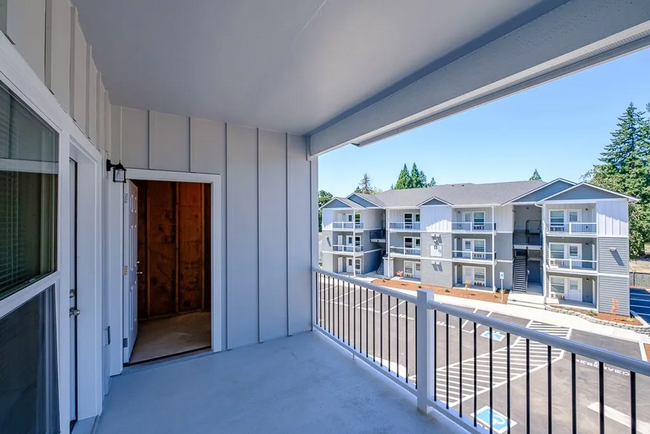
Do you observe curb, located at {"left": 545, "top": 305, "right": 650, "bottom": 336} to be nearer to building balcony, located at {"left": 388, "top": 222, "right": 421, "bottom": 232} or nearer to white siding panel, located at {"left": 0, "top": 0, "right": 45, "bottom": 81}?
building balcony, located at {"left": 388, "top": 222, "right": 421, "bottom": 232}

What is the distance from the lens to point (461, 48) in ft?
6.14

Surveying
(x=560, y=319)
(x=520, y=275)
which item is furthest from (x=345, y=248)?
(x=560, y=319)

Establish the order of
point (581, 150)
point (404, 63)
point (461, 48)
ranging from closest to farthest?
point (461, 48) → point (404, 63) → point (581, 150)

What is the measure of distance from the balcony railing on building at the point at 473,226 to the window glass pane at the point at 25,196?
12.4ft

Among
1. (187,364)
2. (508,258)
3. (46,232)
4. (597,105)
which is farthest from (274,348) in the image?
(597,105)

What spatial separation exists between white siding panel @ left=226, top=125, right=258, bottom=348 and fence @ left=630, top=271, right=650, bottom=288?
129 inches

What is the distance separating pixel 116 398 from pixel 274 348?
1460 millimetres

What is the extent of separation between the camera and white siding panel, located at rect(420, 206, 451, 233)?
4191 millimetres

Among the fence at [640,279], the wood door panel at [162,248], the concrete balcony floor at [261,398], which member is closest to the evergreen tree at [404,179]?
the wood door panel at [162,248]

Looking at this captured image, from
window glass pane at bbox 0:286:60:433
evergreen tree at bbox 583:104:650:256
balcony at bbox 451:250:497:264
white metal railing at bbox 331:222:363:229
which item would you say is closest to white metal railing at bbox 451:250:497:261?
balcony at bbox 451:250:497:264

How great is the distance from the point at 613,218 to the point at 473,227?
188cm

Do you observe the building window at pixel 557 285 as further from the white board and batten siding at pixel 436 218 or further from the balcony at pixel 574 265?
the white board and batten siding at pixel 436 218

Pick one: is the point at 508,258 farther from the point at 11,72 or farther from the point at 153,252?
the point at 153,252

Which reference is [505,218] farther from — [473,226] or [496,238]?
[473,226]
